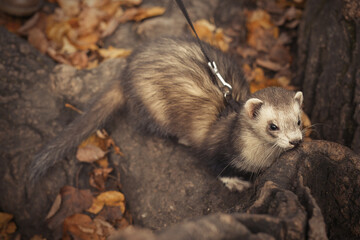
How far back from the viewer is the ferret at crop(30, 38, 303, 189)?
2.14 metres

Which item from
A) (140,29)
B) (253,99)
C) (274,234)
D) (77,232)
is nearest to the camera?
(274,234)

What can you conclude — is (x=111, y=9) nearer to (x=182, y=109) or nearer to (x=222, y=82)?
(x=182, y=109)

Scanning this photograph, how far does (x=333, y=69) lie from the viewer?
2406mm

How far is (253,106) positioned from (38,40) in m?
2.39

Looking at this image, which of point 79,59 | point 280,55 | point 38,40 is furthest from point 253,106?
point 38,40

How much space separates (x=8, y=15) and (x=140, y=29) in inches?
55.9

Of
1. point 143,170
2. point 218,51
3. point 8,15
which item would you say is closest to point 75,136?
point 143,170

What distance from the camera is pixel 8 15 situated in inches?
140

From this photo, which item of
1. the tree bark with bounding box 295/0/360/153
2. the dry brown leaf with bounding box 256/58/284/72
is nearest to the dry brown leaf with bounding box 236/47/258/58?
the dry brown leaf with bounding box 256/58/284/72

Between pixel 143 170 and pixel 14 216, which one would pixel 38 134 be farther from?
pixel 143 170

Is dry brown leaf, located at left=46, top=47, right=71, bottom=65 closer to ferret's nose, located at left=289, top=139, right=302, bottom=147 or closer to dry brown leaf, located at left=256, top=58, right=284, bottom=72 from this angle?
dry brown leaf, located at left=256, top=58, right=284, bottom=72

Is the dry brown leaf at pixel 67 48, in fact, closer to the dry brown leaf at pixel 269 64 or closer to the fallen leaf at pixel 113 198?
the fallen leaf at pixel 113 198

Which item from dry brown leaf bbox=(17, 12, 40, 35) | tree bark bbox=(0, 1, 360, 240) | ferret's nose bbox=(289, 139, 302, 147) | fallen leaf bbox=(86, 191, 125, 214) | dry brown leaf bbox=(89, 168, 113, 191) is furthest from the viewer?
dry brown leaf bbox=(17, 12, 40, 35)

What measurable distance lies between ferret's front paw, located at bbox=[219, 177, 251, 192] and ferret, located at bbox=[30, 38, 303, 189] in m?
0.01
